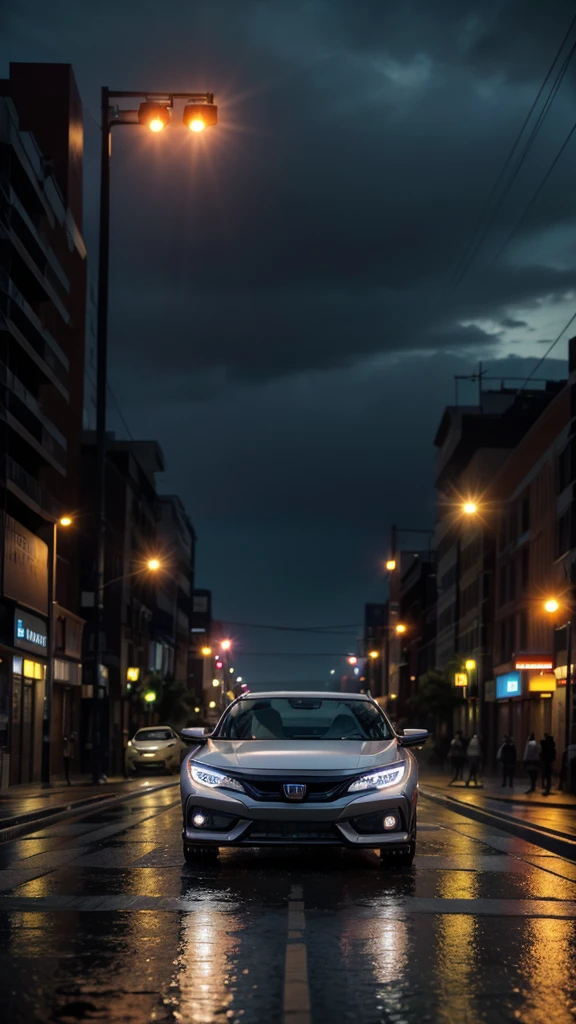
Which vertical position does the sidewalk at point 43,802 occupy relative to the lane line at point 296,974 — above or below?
below

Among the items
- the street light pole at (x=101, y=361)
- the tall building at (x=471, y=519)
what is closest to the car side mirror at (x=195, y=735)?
the street light pole at (x=101, y=361)

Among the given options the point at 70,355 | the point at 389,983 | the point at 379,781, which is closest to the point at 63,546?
the point at 70,355

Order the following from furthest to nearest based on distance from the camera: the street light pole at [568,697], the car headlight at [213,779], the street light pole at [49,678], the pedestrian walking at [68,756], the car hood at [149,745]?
the car hood at [149,745], the street light pole at [49,678], the pedestrian walking at [68,756], the street light pole at [568,697], the car headlight at [213,779]

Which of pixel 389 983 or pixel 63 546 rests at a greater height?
pixel 63 546

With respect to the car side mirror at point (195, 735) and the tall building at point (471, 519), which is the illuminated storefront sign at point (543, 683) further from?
the car side mirror at point (195, 735)

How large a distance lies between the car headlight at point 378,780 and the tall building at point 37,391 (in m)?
29.3

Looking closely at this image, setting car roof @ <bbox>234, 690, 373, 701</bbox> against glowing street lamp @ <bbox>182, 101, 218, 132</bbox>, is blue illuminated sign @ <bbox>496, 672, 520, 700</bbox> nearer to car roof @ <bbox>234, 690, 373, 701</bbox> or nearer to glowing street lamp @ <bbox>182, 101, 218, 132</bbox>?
glowing street lamp @ <bbox>182, 101, 218, 132</bbox>

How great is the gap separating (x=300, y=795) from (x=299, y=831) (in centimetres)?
29

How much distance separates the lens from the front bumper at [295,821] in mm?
12055

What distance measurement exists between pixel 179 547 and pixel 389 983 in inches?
4742

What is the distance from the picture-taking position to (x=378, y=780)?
1237 centimetres

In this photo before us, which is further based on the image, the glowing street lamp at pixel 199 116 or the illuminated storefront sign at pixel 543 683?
the illuminated storefront sign at pixel 543 683

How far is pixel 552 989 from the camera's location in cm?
725

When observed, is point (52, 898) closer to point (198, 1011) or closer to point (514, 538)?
point (198, 1011)
